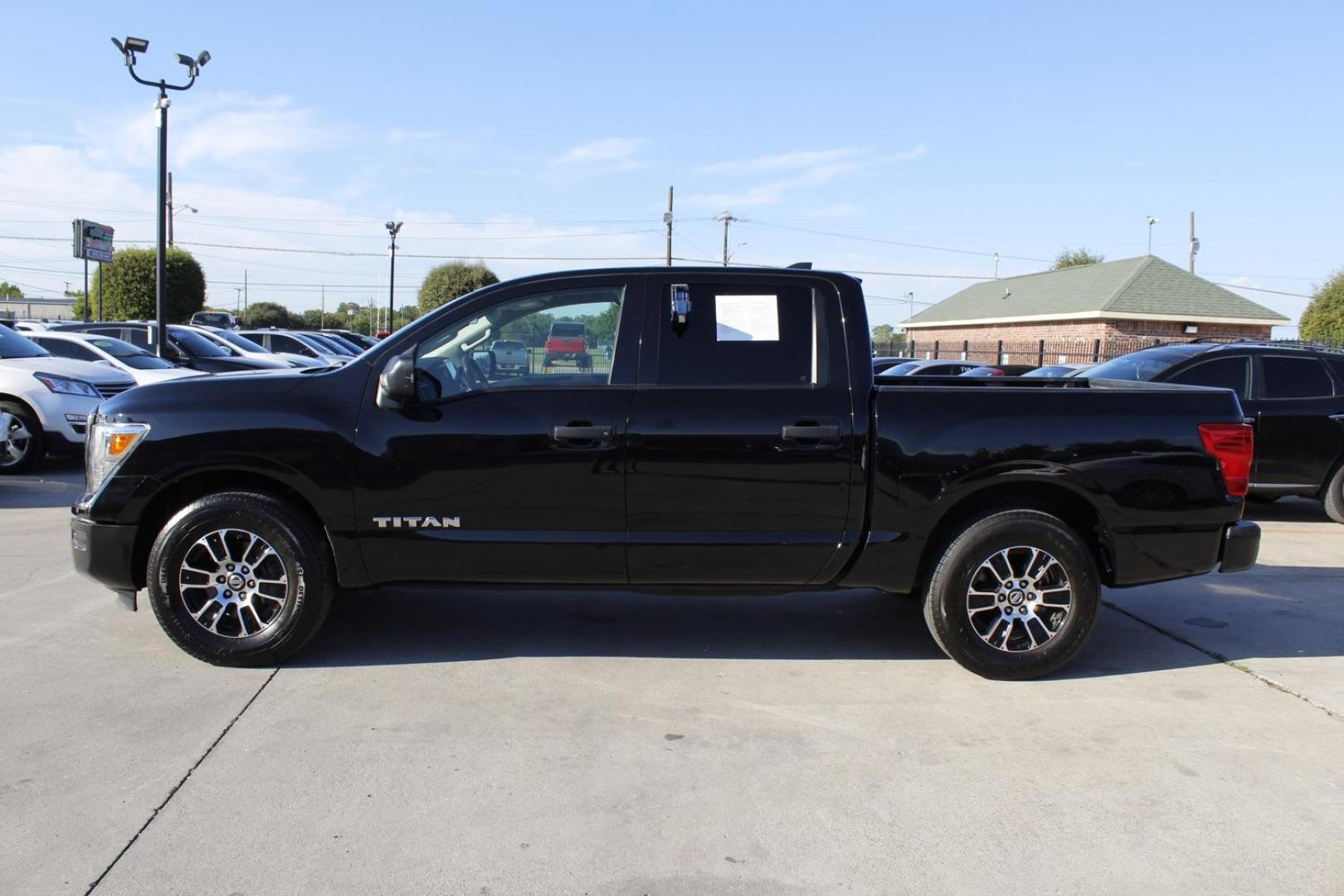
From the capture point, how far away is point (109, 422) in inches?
182

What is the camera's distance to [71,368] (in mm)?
10922

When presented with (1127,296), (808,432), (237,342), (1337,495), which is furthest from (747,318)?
(1127,296)

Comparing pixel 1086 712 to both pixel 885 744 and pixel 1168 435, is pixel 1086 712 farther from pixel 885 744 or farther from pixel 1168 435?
pixel 1168 435

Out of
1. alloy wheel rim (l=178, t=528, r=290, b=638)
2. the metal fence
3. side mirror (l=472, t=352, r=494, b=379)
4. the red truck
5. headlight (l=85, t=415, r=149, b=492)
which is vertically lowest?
alloy wheel rim (l=178, t=528, r=290, b=638)

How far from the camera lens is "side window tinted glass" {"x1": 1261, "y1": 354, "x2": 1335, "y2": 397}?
913cm

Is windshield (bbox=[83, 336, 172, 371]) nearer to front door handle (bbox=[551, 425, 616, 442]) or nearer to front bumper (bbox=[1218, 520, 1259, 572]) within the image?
front door handle (bbox=[551, 425, 616, 442])

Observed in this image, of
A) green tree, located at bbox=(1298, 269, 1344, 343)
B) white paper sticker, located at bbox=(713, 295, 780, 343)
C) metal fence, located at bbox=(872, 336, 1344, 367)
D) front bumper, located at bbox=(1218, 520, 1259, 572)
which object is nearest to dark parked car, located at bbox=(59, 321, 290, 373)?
white paper sticker, located at bbox=(713, 295, 780, 343)

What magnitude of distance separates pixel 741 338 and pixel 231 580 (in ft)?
8.79

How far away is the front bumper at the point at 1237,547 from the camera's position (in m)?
4.79

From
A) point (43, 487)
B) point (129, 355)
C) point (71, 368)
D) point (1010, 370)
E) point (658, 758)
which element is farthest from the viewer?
point (129, 355)

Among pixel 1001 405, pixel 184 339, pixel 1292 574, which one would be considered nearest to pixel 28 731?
pixel 1001 405

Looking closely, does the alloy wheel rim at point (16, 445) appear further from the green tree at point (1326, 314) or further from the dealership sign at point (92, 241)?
the green tree at point (1326, 314)

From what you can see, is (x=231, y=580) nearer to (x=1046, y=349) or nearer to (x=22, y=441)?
(x=22, y=441)

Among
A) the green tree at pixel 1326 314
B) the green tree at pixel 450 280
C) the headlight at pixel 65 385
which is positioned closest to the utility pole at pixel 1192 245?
the green tree at pixel 1326 314
